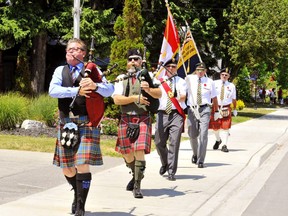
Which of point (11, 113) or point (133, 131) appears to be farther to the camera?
point (11, 113)

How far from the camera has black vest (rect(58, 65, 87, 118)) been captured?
6.68m

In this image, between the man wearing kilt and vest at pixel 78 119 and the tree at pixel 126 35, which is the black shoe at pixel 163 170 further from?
the tree at pixel 126 35

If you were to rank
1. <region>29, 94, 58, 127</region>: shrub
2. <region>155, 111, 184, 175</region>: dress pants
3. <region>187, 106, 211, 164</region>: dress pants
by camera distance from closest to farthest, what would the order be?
<region>155, 111, 184, 175</region>: dress pants → <region>187, 106, 211, 164</region>: dress pants → <region>29, 94, 58, 127</region>: shrub

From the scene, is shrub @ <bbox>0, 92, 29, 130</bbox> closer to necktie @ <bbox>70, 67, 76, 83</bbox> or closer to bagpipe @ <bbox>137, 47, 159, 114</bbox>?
bagpipe @ <bbox>137, 47, 159, 114</bbox>

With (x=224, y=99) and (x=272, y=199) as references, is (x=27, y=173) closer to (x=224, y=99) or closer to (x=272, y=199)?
(x=272, y=199)

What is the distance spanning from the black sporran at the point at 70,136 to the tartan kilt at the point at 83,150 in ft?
0.40

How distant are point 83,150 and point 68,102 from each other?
1.79ft

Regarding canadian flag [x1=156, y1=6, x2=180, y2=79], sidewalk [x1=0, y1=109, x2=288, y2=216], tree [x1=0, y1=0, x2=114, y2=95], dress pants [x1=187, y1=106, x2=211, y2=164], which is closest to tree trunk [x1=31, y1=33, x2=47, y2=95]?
tree [x1=0, y1=0, x2=114, y2=95]

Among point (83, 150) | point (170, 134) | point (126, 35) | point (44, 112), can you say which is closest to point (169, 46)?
point (170, 134)

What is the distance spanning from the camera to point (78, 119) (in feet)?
22.1

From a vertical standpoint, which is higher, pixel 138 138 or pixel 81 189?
pixel 138 138

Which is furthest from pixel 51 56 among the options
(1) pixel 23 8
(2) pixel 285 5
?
(2) pixel 285 5

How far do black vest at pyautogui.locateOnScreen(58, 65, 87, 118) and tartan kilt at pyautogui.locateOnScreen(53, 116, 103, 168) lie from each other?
0.24 feet

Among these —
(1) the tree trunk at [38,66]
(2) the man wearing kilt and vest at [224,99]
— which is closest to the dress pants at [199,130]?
(2) the man wearing kilt and vest at [224,99]
